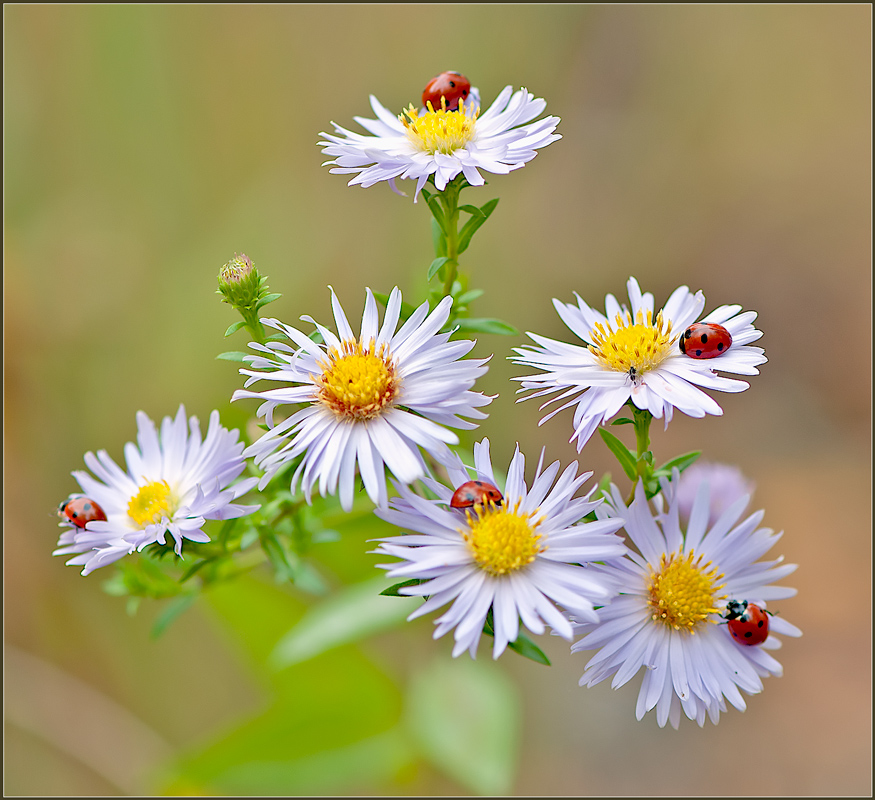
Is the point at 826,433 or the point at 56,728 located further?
the point at 826,433

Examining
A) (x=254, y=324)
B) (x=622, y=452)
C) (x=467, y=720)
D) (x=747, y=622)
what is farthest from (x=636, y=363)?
(x=467, y=720)

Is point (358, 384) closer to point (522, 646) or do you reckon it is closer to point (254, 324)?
point (254, 324)

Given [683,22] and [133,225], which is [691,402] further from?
[683,22]

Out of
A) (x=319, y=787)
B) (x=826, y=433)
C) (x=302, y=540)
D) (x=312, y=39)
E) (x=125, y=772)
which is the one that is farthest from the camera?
(x=312, y=39)

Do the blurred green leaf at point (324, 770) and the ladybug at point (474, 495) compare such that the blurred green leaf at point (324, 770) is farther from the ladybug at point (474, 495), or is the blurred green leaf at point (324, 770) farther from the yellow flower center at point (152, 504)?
the ladybug at point (474, 495)

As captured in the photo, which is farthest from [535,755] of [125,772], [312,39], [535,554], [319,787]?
[312,39]

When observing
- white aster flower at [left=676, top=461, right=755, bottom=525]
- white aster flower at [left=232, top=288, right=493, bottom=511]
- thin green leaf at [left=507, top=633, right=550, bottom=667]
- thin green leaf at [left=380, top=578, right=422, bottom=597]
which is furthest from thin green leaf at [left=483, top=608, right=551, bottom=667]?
white aster flower at [left=676, top=461, right=755, bottom=525]
